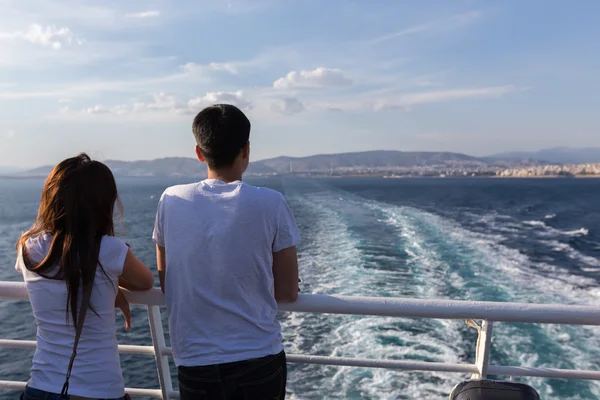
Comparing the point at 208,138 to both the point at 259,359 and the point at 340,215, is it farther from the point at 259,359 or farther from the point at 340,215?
the point at 340,215

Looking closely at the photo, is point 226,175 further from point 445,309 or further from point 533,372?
point 533,372

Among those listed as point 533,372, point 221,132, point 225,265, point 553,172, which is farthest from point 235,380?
point 553,172

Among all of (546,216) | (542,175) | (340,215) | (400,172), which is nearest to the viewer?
(340,215)

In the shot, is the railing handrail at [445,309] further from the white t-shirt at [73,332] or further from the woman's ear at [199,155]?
the woman's ear at [199,155]

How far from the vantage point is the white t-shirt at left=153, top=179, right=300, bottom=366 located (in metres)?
1.38

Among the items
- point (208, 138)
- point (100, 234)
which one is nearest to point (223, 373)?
point (100, 234)

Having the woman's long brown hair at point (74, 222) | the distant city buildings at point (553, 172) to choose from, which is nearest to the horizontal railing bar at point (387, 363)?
the woman's long brown hair at point (74, 222)

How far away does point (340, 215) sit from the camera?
22.9 m

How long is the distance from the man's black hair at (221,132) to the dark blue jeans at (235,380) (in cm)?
56

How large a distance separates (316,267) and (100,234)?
10.6 meters

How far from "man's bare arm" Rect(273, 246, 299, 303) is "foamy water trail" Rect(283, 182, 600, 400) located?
4211mm

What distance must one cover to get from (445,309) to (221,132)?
2.95 ft

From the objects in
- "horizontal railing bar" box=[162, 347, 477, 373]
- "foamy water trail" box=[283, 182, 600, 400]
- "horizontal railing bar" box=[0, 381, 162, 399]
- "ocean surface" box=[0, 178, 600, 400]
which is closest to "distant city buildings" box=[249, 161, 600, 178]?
"ocean surface" box=[0, 178, 600, 400]

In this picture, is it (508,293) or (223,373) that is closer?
(223,373)
